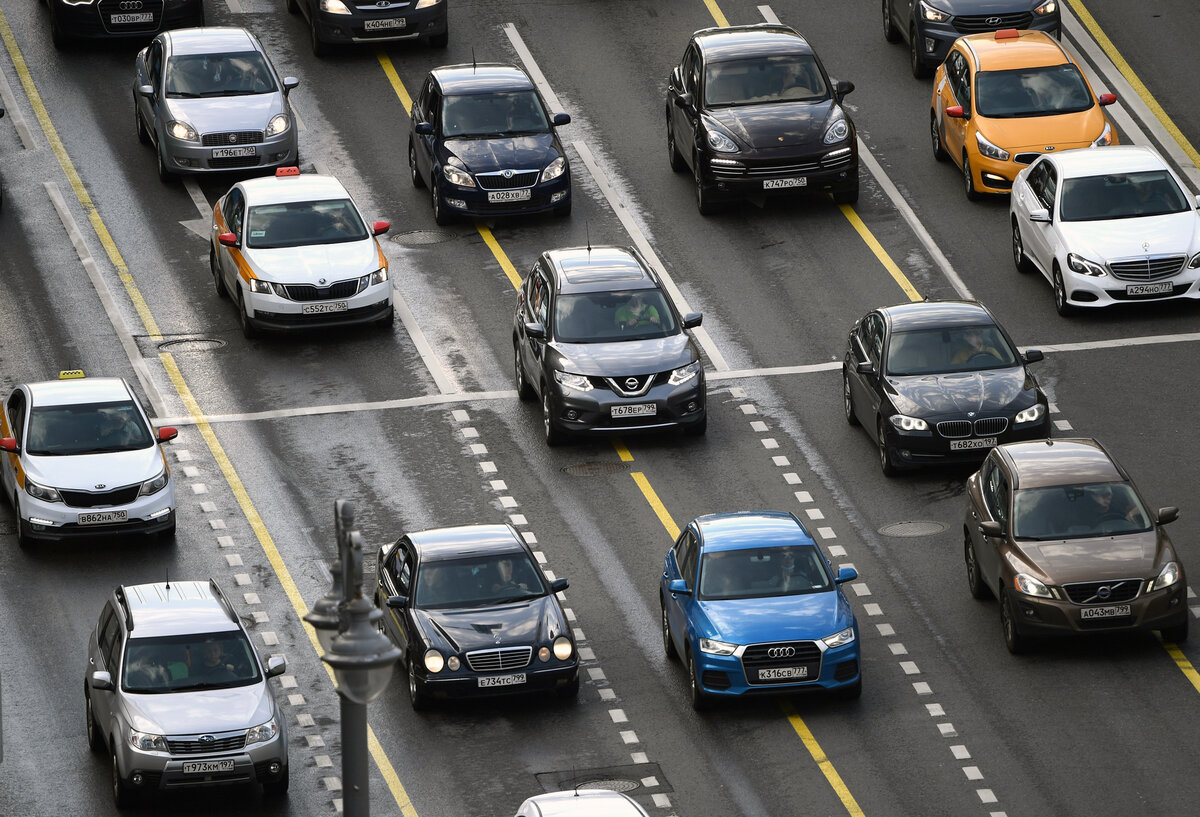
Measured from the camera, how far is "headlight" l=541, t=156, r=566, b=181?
40031mm

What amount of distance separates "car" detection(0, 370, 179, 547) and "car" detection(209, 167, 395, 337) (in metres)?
4.36

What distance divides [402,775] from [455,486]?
22.9ft

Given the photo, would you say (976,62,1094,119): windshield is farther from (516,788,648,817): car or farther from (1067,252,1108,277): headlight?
(516,788,648,817): car

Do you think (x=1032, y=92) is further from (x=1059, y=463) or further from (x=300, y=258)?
(x=1059, y=463)

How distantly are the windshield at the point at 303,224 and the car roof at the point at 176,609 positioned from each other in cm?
1065

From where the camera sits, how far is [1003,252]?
3944 centimetres

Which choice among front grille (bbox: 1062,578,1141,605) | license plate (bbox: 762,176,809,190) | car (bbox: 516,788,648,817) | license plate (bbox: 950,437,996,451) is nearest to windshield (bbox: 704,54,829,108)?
license plate (bbox: 762,176,809,190)

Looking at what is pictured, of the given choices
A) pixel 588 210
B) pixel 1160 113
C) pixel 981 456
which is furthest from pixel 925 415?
pixel 1160 113

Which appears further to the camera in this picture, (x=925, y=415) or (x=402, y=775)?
(x=925, y=415)

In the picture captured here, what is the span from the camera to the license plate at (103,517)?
31.5 m

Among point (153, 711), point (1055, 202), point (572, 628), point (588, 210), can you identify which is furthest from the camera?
point (588, 210)

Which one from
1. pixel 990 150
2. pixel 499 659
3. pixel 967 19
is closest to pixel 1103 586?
pixel 499 659

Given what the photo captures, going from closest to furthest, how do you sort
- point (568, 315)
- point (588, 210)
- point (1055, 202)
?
point (568, 315), point (1055, 202), point (588, 210)

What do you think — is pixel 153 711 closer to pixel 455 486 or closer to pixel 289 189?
pixel 455 486
